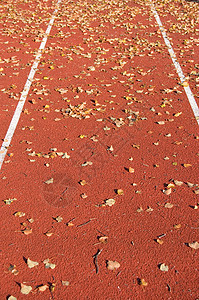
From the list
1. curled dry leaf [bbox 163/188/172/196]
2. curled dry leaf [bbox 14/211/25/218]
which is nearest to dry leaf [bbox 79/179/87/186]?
curled dry leaf [bbox 14/211/25/218]

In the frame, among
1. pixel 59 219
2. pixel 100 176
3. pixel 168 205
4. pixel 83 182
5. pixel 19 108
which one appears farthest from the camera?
pixel 19 108

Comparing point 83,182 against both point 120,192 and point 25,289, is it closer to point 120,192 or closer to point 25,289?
point 120,192

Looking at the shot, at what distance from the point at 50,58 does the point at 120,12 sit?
6.22 meters

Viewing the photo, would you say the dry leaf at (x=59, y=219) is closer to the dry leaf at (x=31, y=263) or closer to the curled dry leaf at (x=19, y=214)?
the curled dry leaf at (x=19, y=214)

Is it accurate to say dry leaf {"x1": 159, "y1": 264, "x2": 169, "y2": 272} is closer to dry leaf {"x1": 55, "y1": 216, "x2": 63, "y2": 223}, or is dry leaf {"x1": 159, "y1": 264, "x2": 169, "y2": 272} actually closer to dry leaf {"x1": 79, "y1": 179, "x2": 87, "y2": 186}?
dry leaf {"x1": 55, "y1": 216, "x2": 63, "y2": 223}

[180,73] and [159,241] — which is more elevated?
[159,241]

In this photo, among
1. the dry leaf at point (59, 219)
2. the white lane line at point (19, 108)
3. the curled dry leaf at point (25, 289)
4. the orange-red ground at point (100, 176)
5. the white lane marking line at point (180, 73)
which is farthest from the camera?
the white lane marking line at point (180, 73)

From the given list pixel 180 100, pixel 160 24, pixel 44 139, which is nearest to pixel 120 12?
pixel 160 24

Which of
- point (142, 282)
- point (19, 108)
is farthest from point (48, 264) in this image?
point (19, 108)

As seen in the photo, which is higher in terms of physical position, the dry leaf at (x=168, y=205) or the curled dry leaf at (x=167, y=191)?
the dry leaf at (x=168, y=205)

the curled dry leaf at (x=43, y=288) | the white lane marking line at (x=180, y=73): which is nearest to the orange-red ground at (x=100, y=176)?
the curled dry leaf at (x=43, y=288)

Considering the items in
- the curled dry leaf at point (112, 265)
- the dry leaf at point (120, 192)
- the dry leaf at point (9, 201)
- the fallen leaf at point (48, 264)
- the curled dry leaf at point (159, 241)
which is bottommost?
the dry leaf at point (9, 201)

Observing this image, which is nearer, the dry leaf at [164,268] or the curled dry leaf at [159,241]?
the dry leaf at [164,268]

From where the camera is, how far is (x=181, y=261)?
11.3 ft
